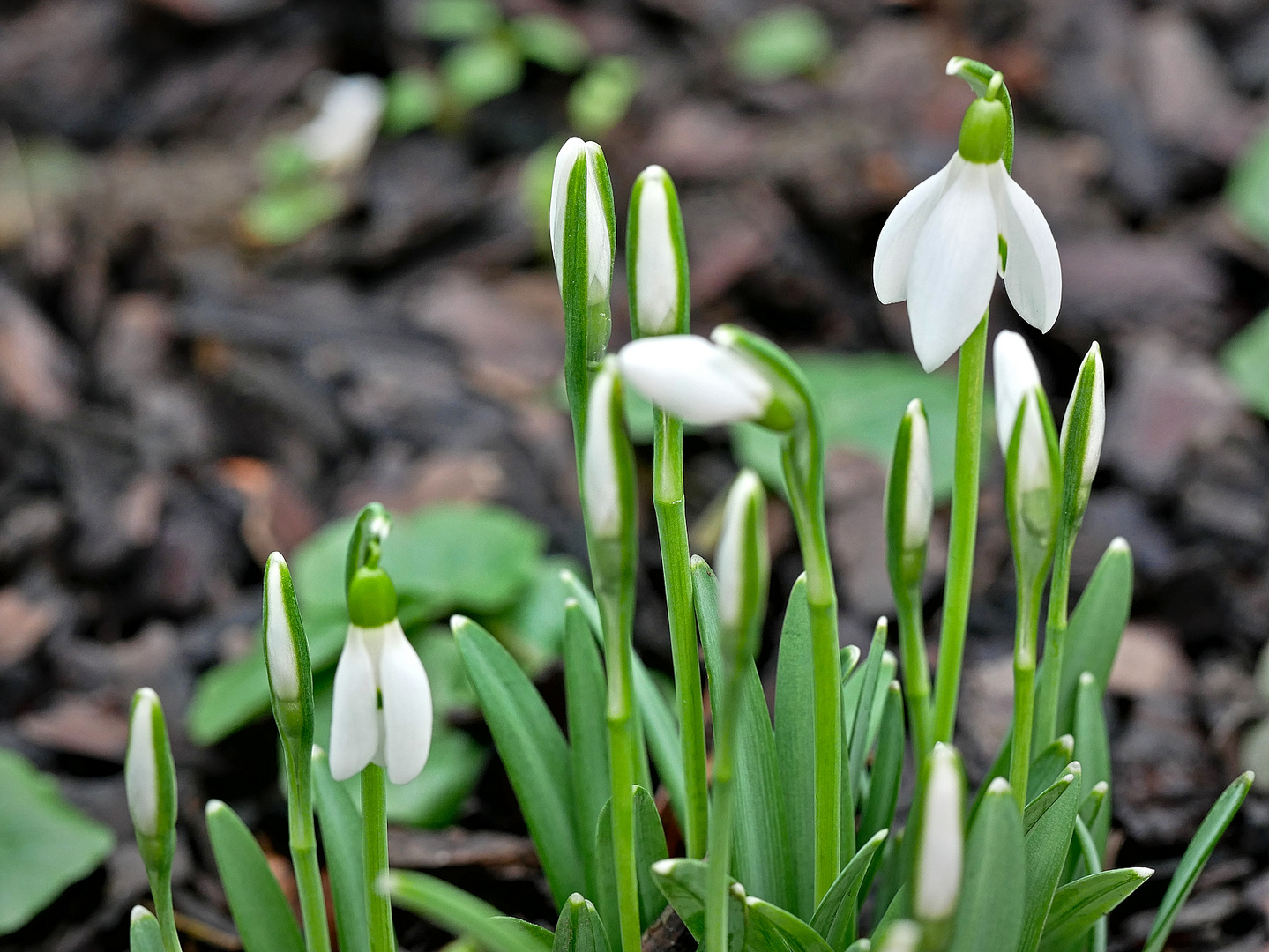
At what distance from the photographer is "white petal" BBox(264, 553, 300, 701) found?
754mm

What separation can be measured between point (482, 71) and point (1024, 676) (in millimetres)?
2512

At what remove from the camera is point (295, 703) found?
2.59 ft

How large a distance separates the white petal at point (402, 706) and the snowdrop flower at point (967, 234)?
0.35m

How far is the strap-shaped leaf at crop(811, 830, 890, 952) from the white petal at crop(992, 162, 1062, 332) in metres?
0.35

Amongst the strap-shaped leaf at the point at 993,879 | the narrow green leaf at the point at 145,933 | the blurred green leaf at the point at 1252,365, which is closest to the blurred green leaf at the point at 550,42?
the blurred green leaf at the point at 1252,365

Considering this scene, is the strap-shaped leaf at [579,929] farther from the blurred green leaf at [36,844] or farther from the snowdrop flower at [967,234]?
the blurred green leaf at [36,844]

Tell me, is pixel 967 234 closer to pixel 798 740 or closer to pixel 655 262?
pixel 655 262

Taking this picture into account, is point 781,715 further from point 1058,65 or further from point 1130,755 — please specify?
point 1058,65

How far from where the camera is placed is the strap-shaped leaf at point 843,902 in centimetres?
80

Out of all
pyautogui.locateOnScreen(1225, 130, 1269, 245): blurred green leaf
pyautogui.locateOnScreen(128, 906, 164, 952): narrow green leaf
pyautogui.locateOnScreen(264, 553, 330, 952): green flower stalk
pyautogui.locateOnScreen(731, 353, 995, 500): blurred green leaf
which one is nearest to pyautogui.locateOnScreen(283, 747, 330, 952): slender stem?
pyautogui.locateOnScreen(264, 553, 330, 952): green flower stalk

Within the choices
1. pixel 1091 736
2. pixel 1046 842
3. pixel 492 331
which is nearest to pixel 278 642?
pixel 1046 842

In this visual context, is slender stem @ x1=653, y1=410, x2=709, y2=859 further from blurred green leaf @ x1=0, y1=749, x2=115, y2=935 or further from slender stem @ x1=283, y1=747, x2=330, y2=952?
blurred green leaf @ x1=0, y1=749, x2=115, y2=935

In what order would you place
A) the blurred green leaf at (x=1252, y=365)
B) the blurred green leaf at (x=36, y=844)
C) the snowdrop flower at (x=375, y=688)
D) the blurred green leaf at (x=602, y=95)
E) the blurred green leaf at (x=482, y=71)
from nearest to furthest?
the snowdrop flower at (x=375, y=688)
the blurred green leaf at (x=36, y=844)
the blurred green leaf at (x=1252, y=365)
the blurred green leaf at (x=602, y=95)
the blurred green leaf at (x=482, y=71)

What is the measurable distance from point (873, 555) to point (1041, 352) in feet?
2.03
